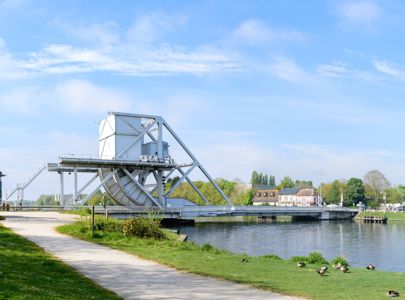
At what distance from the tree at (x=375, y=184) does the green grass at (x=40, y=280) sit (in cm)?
12341

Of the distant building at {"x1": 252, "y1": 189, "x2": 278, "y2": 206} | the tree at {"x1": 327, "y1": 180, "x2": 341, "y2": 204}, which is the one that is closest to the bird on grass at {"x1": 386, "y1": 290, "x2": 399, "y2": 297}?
the tree at {"x1": 327, "y1": 180, "x2": 341, "y2": 204}

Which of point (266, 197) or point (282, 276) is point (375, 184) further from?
point (282, 276)

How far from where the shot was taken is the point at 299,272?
629 inches

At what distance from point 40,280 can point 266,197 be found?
156 metres

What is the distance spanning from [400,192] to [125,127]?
318 feet

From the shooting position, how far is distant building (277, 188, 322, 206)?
148875 mm

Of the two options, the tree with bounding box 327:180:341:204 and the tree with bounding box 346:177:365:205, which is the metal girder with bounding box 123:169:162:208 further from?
the tree with bounding box 327:180:341:204

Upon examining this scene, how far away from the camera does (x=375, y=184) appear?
131500mm

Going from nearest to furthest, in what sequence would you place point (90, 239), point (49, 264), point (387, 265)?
point (49, 264) < point (90, 239) < point (387, 265)

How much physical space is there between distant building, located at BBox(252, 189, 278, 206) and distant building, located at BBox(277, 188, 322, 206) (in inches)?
159

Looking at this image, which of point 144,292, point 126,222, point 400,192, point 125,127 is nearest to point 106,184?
point 125,127

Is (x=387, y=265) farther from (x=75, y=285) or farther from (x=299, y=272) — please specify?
(x=75, y=285)

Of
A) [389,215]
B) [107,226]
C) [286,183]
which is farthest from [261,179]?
[107,226]

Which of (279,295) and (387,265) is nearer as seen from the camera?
(279,295)
